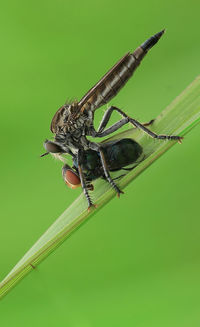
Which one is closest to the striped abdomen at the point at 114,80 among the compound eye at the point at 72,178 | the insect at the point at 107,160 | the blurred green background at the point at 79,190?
the blurred green background at the point at 79,190

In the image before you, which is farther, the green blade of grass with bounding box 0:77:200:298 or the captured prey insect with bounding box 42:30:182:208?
the captured prey insect with bounding box 42:30:182:208

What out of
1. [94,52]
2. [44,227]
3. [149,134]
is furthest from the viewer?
[94,52]

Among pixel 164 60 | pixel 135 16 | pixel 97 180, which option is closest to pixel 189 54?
pixel 164 60

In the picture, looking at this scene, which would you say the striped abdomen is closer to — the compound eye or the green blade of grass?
the green blade of grass

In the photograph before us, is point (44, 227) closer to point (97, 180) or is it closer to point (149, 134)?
point (97, 180)

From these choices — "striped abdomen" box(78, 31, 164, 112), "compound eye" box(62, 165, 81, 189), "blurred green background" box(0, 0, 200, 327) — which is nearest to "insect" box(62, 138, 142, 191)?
"compound eye" box(62, 165, 81, 189)

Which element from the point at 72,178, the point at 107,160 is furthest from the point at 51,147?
the point at 107,160
